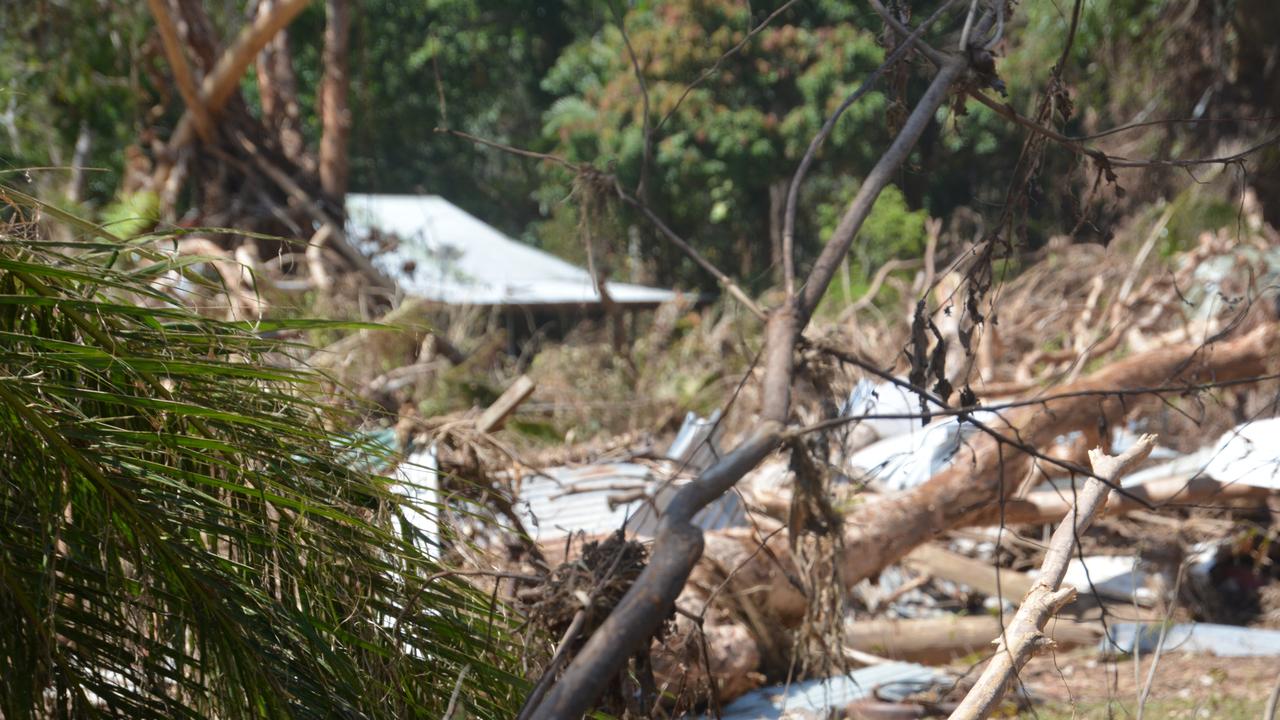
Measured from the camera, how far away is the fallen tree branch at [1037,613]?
1.86 m

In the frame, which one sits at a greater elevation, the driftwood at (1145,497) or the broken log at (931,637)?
the driftwood at (1145,497)

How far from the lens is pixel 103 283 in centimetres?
154

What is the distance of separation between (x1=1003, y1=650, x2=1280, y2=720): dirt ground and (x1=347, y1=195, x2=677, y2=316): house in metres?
7.47

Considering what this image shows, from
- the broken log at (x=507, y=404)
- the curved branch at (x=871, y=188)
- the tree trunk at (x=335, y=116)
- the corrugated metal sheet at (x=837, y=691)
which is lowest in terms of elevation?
the corrugated metal sheet at (x=837, y=691)

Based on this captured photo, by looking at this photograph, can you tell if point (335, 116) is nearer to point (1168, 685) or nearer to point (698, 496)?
point (1168, 685)

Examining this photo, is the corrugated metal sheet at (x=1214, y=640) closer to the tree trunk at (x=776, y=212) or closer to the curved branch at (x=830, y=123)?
the curved branch at (x=830, y=123)

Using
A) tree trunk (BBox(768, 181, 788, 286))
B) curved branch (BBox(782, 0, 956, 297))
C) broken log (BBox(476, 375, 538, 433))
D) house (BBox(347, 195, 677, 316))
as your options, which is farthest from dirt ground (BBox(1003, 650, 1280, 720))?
tree trunk (BBox(768, 181, 788, 286))

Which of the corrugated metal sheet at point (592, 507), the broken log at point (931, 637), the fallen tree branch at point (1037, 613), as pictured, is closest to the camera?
the fallen tree branch at point (1037, 613)

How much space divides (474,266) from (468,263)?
9cm

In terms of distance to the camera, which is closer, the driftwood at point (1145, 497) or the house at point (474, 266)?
the driftwood at point (1145, 497)

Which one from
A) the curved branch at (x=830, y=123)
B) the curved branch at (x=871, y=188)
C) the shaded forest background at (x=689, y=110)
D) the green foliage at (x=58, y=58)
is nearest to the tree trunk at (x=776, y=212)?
the shaded forest background at (x=689, y=110)

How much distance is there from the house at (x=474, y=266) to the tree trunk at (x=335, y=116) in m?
1.23

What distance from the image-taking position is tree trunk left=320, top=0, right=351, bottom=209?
10.3 m

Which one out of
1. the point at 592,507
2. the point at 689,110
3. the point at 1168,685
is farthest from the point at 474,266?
the point at 1168,685
